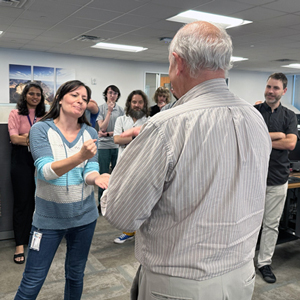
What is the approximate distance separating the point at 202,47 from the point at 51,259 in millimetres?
1301

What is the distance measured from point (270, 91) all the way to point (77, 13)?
404 centimetres

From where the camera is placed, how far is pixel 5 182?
10.9ft

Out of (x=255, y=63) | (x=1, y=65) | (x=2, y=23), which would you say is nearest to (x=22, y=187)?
(x=2, y=23)

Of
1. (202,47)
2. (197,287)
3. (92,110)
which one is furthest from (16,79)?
(197,287)

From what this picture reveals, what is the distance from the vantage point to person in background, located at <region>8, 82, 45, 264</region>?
2996 millimetres

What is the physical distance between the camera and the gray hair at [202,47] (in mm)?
950

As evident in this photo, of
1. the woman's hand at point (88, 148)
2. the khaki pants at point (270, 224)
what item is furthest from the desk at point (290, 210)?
the woman's hand at point (88, 148)

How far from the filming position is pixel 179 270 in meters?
0.98

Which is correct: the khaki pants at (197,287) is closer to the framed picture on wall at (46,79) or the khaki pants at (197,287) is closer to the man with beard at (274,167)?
the man with beard at (274,167)

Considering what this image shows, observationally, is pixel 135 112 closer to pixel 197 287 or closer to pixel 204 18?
pixel 197 287

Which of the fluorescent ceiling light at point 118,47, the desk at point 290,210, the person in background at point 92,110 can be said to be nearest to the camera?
the person in background at point 92,110

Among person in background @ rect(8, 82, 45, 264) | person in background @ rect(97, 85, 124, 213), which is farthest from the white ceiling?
person in background @ rect(8, 82, 45, 264)

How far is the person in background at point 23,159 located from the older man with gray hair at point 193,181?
223 cm

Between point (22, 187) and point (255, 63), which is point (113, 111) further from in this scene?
point (255, 63)
